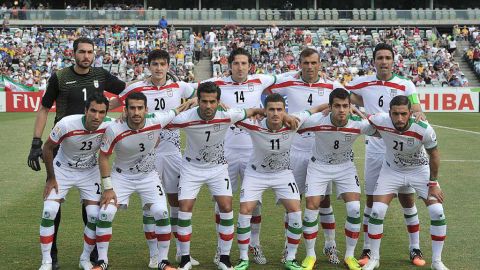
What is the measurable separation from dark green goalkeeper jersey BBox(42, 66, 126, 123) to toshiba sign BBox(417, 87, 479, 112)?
30826 mm

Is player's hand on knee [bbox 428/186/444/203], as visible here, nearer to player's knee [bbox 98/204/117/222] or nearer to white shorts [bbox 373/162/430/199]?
white shorts [bbox 373/162/430/199]

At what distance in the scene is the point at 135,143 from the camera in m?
9.57

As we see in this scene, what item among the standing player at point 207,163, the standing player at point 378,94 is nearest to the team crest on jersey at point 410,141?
the standing player at point 378,94

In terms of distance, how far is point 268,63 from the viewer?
4781cm

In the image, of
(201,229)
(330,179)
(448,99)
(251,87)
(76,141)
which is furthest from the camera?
(448,99)

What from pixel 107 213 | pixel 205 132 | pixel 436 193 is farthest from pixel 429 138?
pixel 107 213

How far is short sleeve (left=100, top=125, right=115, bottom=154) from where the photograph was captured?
31.1ft

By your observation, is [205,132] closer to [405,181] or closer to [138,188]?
[138,188]

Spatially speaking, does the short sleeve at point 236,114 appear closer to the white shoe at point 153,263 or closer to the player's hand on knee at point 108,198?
the player's hand on knee at point 108,198

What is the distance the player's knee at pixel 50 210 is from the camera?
9.46 m

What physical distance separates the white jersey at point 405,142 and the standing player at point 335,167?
20cm

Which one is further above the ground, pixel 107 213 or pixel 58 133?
pixel 58 133

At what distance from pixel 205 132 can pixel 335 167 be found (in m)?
1.61

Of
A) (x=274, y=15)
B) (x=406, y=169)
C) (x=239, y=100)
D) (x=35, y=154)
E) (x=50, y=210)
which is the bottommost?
(x=50, y=210)
